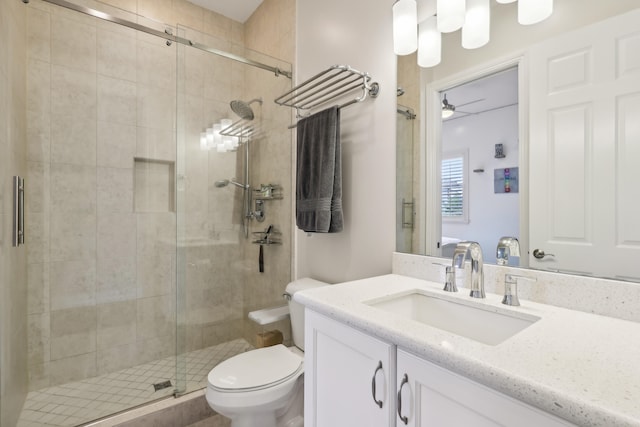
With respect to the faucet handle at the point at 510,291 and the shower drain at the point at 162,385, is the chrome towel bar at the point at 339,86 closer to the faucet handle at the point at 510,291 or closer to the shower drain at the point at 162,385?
the faucet handle at the point at 510,291

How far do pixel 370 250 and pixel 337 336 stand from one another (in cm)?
68

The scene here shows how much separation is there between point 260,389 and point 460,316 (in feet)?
2.82

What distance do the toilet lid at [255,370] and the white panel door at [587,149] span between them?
3.62ft

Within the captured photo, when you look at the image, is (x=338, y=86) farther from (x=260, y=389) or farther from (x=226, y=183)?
(x=260, y=389)

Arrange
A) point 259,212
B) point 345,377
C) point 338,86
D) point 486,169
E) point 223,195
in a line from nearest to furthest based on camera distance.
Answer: point 345,377
point 486,169
point 338,86
point 223,195
point 259,212

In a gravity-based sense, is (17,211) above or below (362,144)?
below

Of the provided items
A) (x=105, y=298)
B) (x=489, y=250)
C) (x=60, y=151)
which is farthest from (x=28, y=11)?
(x=489, y=250)

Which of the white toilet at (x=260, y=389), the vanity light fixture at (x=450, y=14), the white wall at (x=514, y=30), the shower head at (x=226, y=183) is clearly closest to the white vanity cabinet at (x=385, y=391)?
the white toilet at (x=260, y=389)

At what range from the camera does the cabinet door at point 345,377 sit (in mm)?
778

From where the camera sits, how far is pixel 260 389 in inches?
50.9


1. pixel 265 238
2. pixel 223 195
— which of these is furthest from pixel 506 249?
pixel 223 195

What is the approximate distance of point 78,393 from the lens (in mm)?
1831

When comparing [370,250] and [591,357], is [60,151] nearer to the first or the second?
[370,250]

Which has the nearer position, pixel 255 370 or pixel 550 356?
pixel 550 356
